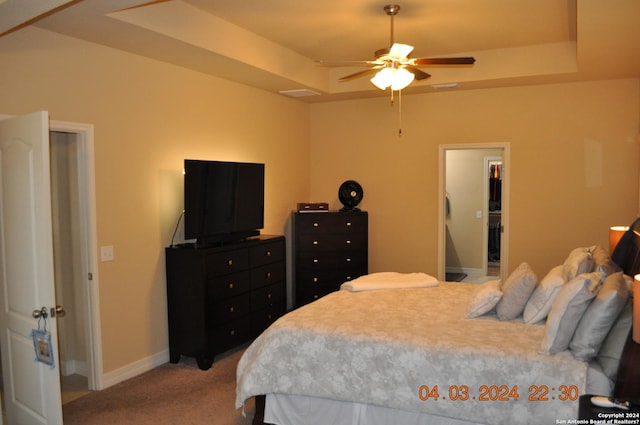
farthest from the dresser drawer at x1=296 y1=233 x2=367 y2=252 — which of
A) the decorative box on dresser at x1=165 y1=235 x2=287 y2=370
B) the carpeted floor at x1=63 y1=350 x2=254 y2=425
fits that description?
the carpeted floor at x1=63 y1=350 x2=254 y2=425

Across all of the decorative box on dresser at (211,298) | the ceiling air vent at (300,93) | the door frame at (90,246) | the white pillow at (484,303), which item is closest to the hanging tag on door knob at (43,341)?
the door frame at (90,246)

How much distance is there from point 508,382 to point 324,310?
1.33 meters

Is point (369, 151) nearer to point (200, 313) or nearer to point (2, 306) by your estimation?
point (200, 313)

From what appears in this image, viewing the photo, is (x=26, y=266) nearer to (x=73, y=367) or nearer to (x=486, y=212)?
(x=73, y=367)

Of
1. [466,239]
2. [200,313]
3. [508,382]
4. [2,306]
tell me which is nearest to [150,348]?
[200,313]

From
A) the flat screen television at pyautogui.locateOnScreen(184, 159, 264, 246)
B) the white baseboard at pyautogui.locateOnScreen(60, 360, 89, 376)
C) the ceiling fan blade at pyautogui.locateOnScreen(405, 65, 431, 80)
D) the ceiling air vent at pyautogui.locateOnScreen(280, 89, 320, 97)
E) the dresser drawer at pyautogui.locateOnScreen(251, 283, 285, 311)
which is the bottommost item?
the white baseboard at pyautogui.locateOnScreen(60, 360, 89, 376)

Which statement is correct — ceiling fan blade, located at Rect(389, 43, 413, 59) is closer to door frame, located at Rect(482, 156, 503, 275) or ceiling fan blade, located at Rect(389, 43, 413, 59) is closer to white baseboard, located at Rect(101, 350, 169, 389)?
white baseboard, located at Rect(101, 350, 169, 389)

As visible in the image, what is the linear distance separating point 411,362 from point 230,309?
2308 mm

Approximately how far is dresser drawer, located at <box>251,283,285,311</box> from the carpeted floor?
0.77m

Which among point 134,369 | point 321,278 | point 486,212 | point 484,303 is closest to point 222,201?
point 134,369

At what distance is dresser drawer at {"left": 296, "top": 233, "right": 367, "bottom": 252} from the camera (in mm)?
6211

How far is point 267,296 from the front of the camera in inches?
209

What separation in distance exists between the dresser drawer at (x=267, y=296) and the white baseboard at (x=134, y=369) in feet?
3.09

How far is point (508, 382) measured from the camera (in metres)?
2.68
